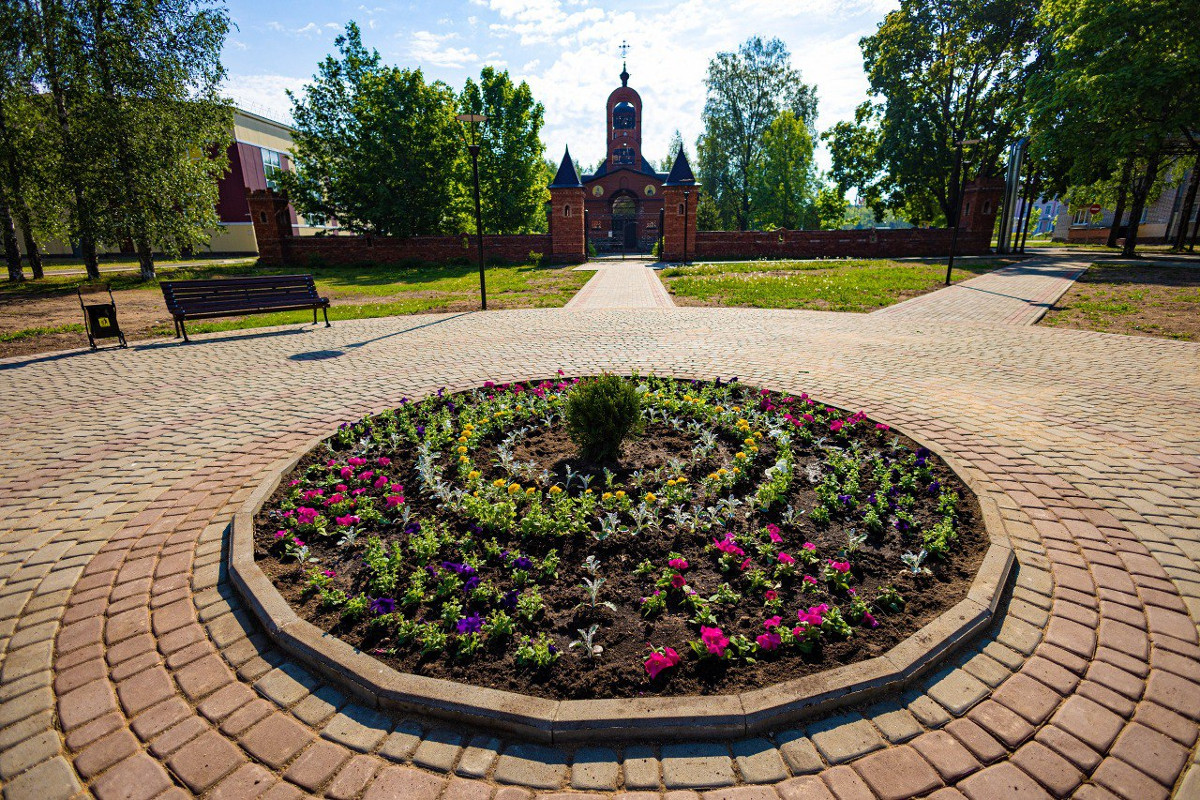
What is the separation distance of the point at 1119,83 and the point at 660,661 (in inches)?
1170

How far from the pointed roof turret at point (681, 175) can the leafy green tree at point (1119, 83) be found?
15729mm

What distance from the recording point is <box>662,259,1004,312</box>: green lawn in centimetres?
1476

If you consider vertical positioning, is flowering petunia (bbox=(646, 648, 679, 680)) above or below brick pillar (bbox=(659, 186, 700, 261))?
below

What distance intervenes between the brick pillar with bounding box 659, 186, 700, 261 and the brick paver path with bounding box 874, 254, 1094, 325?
14.8 m

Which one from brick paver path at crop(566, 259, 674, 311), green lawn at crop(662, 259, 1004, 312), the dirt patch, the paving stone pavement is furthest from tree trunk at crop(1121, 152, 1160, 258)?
the paving stone pavement

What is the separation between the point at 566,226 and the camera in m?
31.0

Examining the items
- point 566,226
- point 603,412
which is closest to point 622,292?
point 603,412

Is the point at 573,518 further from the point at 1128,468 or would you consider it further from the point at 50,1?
the point at 50,1

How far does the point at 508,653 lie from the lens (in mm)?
2672

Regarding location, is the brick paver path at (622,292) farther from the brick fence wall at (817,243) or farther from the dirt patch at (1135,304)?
Result: the brick fence wall at (817,243)

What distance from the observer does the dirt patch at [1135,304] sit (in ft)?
34.9

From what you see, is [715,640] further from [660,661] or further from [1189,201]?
[1189,201]

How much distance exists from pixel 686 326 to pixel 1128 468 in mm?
7665

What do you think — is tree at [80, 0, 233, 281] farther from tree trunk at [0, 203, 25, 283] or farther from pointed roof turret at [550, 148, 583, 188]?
pointed roof turret at [550, 148, 583, 188]
